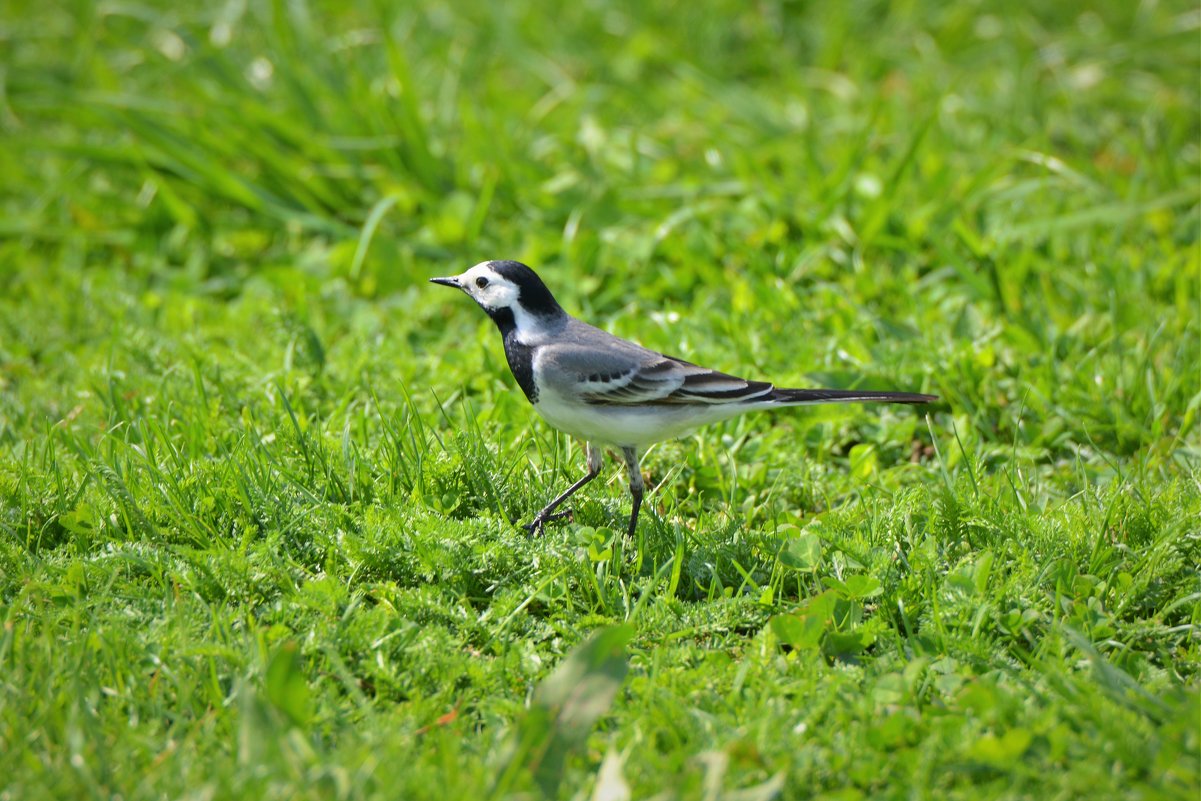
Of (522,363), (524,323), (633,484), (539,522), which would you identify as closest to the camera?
(539,522)

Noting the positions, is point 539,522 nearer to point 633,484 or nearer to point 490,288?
point 633,484

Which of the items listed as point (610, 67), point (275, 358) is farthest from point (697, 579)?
point (610, 67)

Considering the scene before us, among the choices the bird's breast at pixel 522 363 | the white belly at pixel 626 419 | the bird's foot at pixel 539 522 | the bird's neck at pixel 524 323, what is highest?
the bird's neck at pixel 524 323

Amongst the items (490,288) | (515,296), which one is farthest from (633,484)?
(490,288)

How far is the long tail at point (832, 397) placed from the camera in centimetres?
412

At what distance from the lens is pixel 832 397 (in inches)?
162

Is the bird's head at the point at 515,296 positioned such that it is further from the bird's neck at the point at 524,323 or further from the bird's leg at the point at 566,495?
the bird's leg at the point at 566,495

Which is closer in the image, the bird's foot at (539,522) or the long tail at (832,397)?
the bird's foot at (539,522)

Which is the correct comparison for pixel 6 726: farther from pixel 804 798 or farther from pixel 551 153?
pixel 551 153

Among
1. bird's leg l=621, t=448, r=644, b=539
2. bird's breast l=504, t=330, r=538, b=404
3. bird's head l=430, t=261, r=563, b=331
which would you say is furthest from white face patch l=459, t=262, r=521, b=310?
bird's leg l=621, t=448, r=644, b=539

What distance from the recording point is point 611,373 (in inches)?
167

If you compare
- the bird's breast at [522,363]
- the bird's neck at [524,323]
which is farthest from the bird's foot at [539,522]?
the bird's neck at [524,323]

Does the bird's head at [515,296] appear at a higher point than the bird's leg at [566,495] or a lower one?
higher

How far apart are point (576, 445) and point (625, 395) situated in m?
0.63
